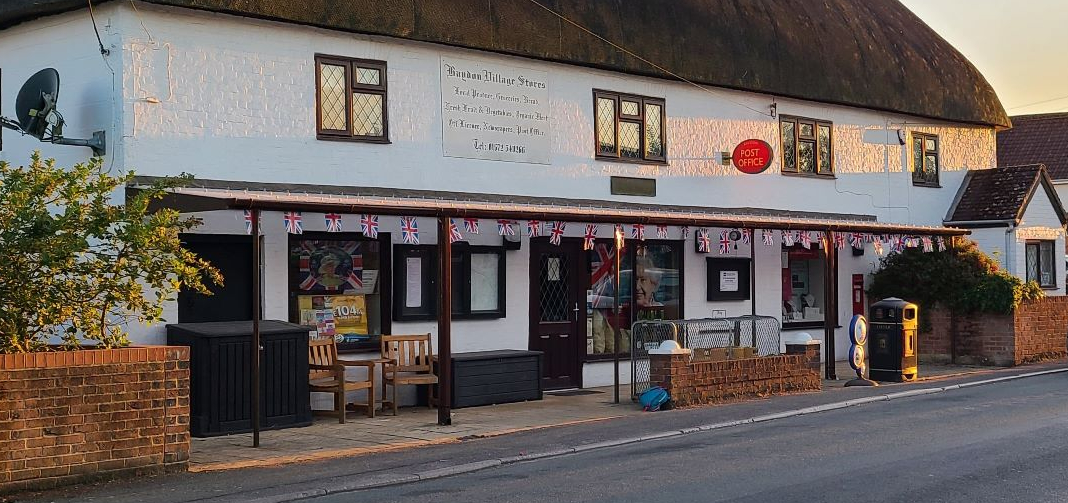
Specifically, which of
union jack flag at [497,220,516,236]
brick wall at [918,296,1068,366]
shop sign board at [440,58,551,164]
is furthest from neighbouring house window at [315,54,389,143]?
brick wall at [918,296,1068,366]

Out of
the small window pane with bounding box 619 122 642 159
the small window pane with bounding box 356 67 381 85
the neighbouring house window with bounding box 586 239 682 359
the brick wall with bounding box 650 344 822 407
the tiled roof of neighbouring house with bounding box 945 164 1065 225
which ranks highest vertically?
the small window pane with bounding box 356 67 381 85

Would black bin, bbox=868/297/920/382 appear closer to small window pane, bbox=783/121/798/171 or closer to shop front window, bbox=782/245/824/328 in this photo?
shop front window, bbox=782/245/824/328

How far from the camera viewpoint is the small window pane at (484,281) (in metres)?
17.2

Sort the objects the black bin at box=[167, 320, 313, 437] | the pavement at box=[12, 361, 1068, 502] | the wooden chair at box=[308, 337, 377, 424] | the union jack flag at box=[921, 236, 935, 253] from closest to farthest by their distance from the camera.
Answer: the pavement at box=[12, 361, 1068, 502] < the black bin at box=[167, 320, 313, 437] < the wooden chair at box=[308, 337, 377, 424] < the union jack flag at box=[921, 236, 935, 253]

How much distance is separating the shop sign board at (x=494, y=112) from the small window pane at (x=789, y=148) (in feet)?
20.7

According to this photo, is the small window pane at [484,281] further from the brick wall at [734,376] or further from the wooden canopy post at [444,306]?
the wooden canopy post at [444,306]

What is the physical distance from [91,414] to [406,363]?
6.16 metres

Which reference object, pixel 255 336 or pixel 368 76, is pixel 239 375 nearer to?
pixel 255 336

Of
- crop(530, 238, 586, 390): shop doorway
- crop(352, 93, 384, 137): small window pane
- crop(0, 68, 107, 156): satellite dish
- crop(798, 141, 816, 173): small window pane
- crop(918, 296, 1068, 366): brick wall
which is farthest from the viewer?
crop(798, 141, 816, 173): small window pane

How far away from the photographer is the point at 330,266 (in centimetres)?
1566

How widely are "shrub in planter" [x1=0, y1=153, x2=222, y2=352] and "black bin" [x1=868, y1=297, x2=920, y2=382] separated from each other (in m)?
12.2

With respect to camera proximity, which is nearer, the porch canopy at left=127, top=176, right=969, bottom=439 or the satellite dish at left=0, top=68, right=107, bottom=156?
the porch canopy at left=127, top=176, right=969, bottom=439

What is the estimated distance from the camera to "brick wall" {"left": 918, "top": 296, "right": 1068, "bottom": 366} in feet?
74.3

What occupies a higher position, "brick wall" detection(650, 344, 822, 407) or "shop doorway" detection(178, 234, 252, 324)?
"shop doorway" detection(178, 234, 252, 324)
